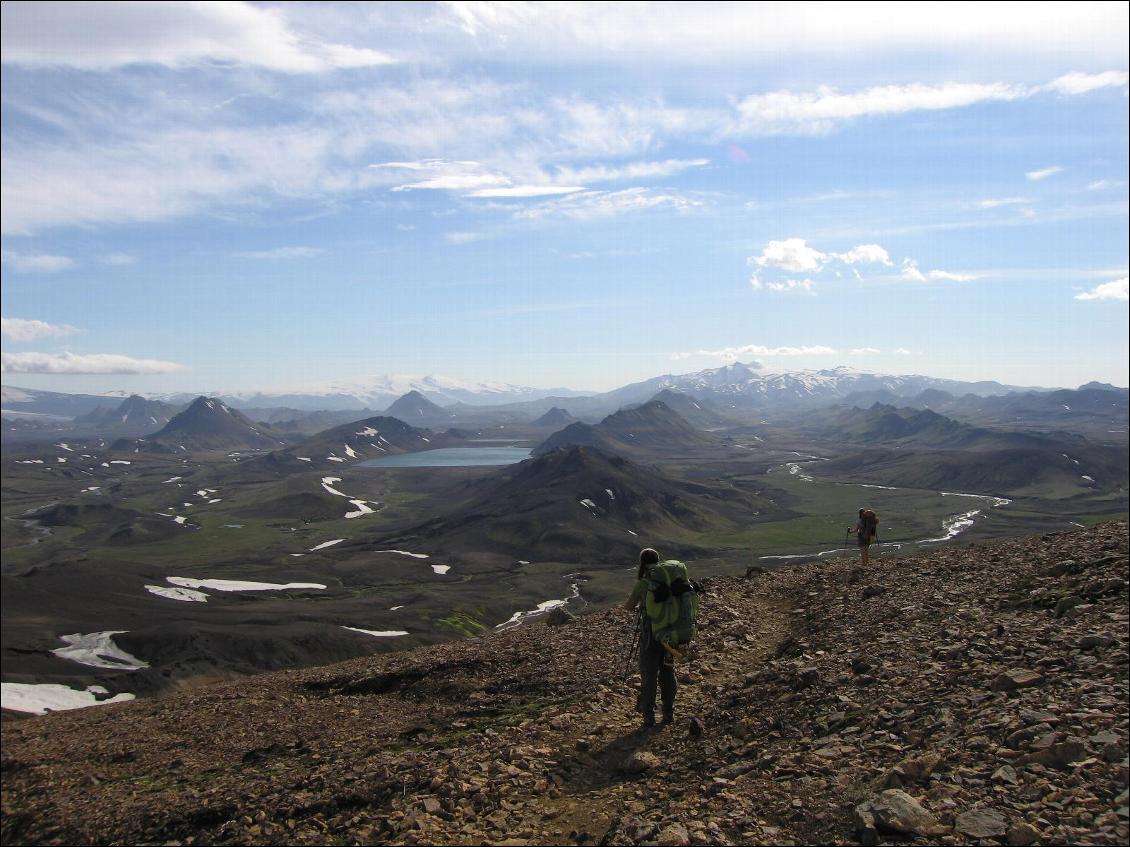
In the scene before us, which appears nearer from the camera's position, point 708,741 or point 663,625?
point 708,741

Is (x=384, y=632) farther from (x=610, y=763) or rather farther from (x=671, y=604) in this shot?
(x=610, y=763)

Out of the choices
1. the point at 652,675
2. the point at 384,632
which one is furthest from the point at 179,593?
the point at 652,675

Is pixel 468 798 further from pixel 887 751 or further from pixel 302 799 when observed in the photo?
pixel 887 751

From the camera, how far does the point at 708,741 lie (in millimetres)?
11898

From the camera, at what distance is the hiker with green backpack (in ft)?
42.8

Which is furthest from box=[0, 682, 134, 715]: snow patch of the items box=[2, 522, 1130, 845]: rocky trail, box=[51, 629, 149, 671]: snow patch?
box=[2, 522, 1130, 845]: rocky trail

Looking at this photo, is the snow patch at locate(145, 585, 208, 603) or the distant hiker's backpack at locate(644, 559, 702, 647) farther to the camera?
the snow patch at locate(145, 585, 208, 603)

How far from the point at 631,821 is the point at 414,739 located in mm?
6732

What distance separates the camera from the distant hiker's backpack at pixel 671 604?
12992 mm

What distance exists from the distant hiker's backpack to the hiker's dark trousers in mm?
277

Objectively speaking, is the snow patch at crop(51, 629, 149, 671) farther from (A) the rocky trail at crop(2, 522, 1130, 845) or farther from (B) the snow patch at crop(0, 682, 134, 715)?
(A) the rocky trail at crop(2, 522, 1130, 845)

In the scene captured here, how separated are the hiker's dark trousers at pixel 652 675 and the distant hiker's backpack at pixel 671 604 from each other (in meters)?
0.28

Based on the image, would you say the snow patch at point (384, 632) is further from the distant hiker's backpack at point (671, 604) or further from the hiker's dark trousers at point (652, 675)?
the distant hiker's backpack at point (671, 604)

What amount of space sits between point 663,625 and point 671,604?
16.0 inches
